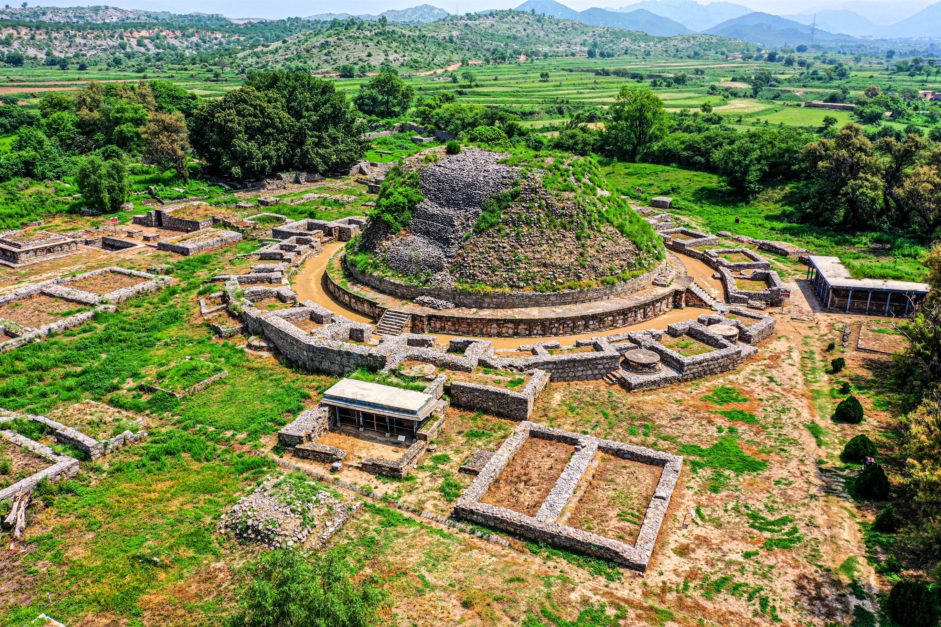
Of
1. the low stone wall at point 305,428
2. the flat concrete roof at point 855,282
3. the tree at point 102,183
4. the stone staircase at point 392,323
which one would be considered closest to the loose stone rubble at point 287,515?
the low stone wall at point 305,428

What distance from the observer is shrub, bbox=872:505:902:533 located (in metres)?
18.7

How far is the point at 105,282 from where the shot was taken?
4053 centimetres

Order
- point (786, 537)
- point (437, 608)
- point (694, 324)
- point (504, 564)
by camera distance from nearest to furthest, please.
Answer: point (437, 608) → point (504, 564) → point (786, 537) → point (694, 324)

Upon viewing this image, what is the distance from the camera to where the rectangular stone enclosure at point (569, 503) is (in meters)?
17.9

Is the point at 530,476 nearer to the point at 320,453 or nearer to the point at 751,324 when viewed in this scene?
the point at 320,453

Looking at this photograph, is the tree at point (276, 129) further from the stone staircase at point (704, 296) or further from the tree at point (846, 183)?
the tree at point (846, 183)

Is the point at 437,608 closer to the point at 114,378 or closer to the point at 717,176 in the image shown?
the point at 114,378

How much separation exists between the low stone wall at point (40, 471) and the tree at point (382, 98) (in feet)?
314

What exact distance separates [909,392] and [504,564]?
19906 millimetres

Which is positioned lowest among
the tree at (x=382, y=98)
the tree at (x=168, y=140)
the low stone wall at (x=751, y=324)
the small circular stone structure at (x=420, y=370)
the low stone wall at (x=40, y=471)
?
the low stone wall at (x=40, y=471)

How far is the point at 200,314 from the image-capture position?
35.7 m

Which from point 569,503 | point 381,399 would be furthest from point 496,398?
point 569,503

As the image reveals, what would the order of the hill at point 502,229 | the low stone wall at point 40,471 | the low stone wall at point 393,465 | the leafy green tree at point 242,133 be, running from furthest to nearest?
1. the leafy green tree at point 242,133
2. the hill at point 502,229
3. the low stone wall at point 393,465
4. the low stone wall at point 40,471

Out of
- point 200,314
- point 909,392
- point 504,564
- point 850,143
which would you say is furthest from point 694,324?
point 850,143
